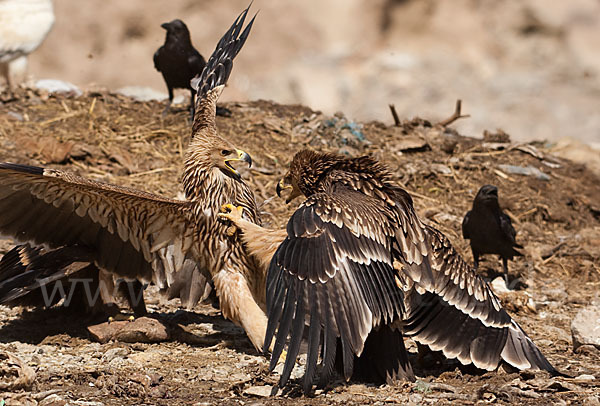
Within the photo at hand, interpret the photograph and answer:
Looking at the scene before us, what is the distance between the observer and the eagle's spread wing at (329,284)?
4.62 metres

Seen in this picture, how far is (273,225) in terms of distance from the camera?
25.9 feet

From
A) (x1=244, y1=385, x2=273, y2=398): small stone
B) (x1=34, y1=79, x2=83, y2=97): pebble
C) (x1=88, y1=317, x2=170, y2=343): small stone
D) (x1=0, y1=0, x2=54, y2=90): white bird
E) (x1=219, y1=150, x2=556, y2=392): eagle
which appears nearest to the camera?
(x1=219, y1=150, x2=556, y2=392): eagle

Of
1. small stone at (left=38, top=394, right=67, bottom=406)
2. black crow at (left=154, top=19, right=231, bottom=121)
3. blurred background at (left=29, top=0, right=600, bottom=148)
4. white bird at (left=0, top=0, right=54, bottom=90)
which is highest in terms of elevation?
blurred background at (left=29, top=0, right=600, bottom=148)

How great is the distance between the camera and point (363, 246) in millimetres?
4879

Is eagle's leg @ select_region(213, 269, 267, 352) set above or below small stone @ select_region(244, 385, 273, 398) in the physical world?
above

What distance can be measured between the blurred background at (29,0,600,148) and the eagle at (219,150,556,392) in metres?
13.5

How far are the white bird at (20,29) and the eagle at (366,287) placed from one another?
20.6 feet

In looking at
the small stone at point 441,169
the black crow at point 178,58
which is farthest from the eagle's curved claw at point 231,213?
the small stone at point 441,169

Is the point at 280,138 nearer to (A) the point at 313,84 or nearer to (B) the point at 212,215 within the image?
(B) the point at 212,215

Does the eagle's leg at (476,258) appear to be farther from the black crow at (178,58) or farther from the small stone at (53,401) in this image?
the small stone at (53,401)

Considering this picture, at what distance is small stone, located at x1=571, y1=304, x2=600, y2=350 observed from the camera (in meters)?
5.64

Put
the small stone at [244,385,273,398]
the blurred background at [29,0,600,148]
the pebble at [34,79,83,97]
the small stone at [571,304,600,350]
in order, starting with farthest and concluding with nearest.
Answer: the blurred background at [29,0,600,148] → the pebble at [34,79,83,97] → the small stone at [571,304,600,350] → the small stone at [244,385,273,398]

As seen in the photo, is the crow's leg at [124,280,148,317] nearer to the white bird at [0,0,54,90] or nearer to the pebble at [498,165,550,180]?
the pebble at [498,165,550,180]

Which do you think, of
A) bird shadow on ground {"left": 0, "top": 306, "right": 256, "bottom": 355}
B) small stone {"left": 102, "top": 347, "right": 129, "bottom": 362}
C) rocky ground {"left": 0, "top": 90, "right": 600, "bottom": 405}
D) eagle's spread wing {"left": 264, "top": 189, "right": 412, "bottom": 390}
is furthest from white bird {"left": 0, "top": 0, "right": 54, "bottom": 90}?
eagle's spread wing {"left": 264, "top": 189, "right": 412, "bottom": 390}
